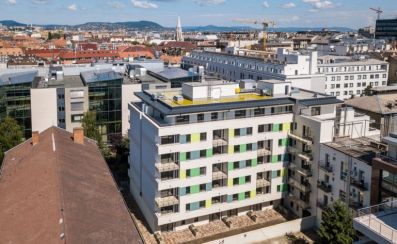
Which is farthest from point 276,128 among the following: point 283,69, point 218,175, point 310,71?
point 310,71

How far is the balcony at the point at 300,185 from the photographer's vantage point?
4871 centimetres

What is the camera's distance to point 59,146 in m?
46.4

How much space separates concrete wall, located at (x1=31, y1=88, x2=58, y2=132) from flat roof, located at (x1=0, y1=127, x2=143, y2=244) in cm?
2230

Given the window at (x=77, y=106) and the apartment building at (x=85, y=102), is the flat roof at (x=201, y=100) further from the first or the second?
the window at (x=77, y=106)

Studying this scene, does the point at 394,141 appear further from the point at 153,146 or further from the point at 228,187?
the point at 153,146

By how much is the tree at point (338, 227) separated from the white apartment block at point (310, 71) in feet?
161

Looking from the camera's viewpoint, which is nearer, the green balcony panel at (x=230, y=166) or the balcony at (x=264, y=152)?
the green balcony panel at (x=230, y=166)

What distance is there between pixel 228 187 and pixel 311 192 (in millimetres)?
9337

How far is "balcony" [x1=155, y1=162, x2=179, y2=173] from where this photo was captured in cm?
4462

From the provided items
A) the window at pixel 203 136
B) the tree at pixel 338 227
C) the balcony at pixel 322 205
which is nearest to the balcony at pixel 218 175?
the window at pixel 203 136

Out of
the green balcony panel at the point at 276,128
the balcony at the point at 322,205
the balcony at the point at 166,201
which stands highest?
the green balcony panel at the point at 276,128

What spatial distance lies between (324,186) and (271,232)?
747 cm

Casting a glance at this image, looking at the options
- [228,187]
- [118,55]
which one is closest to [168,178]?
[228,187]

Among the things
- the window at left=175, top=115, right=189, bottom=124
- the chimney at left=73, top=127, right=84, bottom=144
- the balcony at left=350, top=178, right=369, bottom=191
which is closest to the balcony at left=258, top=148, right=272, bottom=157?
the window at left=175, top=115, right=189, bottom=124
